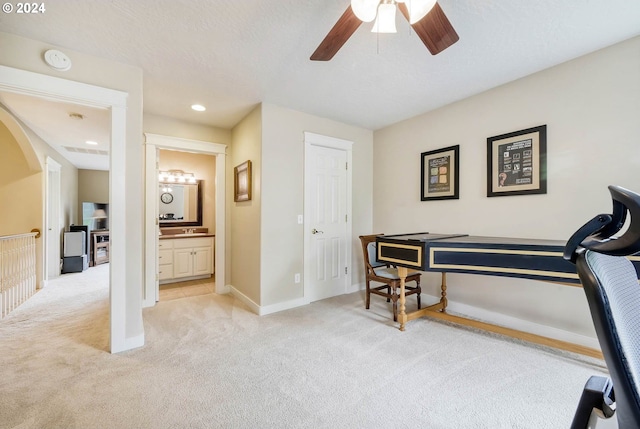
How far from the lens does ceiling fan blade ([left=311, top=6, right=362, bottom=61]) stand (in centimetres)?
142

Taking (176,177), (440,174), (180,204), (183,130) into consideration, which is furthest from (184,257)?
(440,174)

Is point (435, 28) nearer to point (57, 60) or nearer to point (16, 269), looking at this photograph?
point (57, 60)

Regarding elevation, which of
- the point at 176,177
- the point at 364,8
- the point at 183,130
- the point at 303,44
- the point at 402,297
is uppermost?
the point at 303,44

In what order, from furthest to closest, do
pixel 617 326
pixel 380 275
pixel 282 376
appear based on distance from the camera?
pixel 380 275 → pixel 282 376 → pixel 617 326

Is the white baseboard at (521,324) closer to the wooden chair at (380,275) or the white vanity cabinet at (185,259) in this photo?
the wooden chair at (380,275)

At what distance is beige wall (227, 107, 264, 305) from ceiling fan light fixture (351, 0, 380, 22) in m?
1.93

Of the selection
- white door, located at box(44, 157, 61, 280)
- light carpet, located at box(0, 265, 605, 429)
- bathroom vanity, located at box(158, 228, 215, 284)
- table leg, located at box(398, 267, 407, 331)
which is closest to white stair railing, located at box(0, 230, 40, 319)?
light carpet, located at box(0, 265, 605, 429)

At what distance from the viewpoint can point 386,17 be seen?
1.47m

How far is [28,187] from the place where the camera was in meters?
4.11

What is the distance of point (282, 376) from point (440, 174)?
2.76m

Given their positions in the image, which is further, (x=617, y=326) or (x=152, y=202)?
(x=152, y=202)

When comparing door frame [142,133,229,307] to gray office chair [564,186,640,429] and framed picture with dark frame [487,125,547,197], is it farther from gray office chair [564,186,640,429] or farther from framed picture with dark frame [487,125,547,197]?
gray office chair [564,186,640,429]

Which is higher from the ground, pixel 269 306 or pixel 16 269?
pixel 16 269

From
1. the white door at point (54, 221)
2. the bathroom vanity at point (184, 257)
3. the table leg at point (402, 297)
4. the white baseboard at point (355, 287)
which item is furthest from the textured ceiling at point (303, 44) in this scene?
the white door at point (54, 221)
